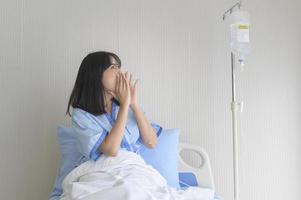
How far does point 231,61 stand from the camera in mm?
1938

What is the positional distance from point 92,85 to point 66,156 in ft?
1.13

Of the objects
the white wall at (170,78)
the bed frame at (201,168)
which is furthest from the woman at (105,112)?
the white wall at (170,78)

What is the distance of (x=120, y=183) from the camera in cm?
128

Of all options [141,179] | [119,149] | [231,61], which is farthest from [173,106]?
[141,179]

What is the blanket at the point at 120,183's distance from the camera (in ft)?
4.00

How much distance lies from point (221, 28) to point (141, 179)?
40.1 inches

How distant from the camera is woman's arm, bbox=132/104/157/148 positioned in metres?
1.63

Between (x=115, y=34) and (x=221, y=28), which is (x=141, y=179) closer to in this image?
(x=115, y=34)

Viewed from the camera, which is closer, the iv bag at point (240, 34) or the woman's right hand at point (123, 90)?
the woman's right hand at point (123, 90)

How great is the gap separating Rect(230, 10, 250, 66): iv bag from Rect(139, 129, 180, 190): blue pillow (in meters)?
0.52

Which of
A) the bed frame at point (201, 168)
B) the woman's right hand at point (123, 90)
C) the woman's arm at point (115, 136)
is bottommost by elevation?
the bed frame at point (201, 168)

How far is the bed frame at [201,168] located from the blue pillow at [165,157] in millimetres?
142

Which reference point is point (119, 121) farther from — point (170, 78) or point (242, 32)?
point (242, 32)

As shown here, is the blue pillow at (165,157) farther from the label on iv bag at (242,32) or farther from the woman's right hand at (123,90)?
the label on iv bag at (242,32)
